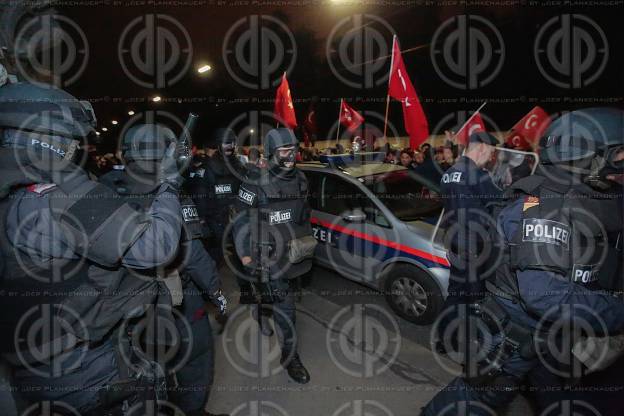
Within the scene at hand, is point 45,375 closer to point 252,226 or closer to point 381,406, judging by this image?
point 252,226

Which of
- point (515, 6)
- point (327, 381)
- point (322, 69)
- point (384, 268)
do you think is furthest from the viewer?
point (322, 69)

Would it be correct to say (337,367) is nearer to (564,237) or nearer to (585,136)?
(564,237)

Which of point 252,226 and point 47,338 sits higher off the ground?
point 252,226

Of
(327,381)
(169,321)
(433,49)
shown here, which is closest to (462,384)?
(327,381)

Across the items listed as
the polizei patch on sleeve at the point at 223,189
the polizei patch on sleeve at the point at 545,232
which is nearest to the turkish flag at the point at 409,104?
the polizei patch on sleeve at the point at 223,189

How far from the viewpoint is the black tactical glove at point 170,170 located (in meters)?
1.99

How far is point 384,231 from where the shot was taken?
166 inches

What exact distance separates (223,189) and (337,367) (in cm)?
280

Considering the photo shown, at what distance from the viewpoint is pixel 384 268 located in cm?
429

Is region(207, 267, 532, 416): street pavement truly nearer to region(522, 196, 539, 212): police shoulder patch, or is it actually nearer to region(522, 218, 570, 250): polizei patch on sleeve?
region(522, 218, 570, 250): polizei patch on sleeve

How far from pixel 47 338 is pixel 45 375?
0.56 ft

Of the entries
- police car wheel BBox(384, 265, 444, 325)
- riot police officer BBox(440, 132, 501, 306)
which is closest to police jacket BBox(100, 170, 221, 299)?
riot police officer BBox(440, 132, 501, 306)

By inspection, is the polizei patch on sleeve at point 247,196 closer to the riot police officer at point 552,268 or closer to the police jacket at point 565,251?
the riot police officer at point 552,268

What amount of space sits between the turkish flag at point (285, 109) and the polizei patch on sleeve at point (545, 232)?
19.7 feet
